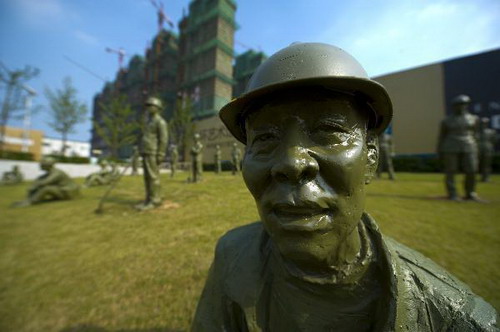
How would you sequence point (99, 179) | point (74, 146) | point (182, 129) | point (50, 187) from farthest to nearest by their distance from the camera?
1. point (74, 146)
2. point (182, 129)
3. point (99, 179)
4. point (50, 187)

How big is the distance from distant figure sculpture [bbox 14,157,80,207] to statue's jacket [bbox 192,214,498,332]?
1051 centimetres

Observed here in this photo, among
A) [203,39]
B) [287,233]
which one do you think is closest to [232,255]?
[287,233]

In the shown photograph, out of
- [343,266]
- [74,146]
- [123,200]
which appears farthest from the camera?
[74,146]

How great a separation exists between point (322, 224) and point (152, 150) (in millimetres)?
7279

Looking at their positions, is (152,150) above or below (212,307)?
above

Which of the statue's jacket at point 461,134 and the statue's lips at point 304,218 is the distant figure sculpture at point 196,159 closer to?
the statue's jacket at point 461,134

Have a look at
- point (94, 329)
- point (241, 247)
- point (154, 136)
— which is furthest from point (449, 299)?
point (154, 136)

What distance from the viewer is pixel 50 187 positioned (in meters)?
9.33

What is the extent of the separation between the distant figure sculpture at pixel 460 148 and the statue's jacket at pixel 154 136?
8.59 meters

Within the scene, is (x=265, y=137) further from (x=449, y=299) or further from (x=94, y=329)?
(x=94, y=329)

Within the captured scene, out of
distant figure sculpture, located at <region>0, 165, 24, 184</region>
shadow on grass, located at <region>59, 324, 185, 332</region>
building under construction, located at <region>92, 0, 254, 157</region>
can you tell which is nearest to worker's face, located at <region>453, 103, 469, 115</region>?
shadow on grass, located at <region>59, 324, 185, 332</region>

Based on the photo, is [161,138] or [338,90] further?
[161,138]

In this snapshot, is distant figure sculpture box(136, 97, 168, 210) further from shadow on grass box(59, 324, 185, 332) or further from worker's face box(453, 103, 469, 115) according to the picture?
worker's face box(453, 103, 469, 115)

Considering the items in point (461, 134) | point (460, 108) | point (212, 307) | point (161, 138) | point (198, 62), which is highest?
point (198, 62)
